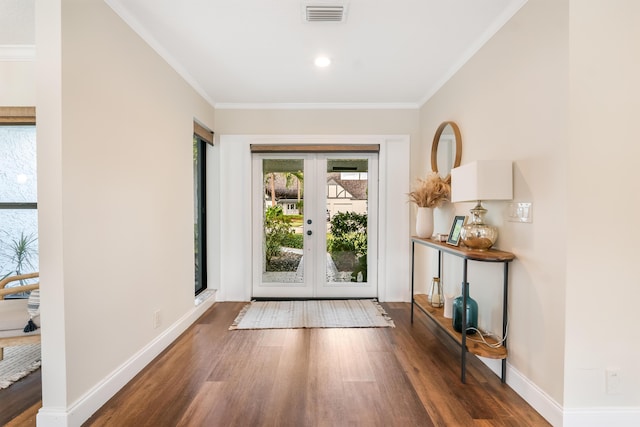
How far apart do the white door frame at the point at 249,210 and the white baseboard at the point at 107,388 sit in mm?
1048

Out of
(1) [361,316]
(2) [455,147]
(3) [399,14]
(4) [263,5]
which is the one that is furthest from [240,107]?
(1) [361,316]

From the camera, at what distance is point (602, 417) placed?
1.58 meters

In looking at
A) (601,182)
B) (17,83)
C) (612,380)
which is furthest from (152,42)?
→ (612,380)

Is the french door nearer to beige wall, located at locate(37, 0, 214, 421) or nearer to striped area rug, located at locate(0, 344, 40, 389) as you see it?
beige wall, located at locate(37, 0, 214, 421)

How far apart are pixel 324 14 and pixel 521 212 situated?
179 centimetres

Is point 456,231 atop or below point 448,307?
atop

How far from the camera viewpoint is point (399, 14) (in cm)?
200

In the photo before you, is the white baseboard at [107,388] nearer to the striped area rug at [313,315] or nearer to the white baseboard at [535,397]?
the striped area rug at [313,315]

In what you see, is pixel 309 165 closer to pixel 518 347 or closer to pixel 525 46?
pixel 525 46

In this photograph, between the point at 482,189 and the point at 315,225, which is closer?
the point at 482,189

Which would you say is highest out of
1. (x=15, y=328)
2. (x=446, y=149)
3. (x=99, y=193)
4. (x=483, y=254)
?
(x=446, y=149)

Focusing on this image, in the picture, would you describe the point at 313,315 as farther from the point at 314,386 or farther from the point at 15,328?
the point at 15,328

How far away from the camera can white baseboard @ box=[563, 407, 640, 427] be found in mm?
1571

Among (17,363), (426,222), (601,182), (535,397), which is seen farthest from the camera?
(426,222)
